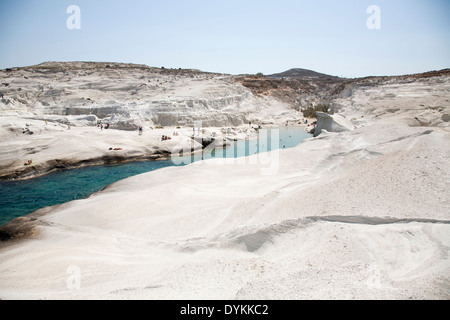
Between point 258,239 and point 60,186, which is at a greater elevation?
point 258,239

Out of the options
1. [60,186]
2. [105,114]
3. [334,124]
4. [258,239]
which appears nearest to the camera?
[258,239]

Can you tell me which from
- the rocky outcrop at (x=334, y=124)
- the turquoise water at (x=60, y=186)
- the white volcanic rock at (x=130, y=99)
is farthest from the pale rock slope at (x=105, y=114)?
the rocky outcrop at (x=334, y=124)

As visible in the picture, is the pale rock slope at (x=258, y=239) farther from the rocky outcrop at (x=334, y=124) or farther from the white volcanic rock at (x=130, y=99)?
the white volcanic rock at (x=130, y=99)

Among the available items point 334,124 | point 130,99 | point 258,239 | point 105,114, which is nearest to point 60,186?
point 258,239

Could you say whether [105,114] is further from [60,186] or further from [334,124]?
[334,124]

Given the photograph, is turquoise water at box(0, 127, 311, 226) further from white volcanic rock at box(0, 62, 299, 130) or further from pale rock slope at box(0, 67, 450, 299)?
white volcanic rock at box(0, 62, 299, 130)

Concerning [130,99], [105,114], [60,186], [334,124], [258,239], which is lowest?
[60,186]

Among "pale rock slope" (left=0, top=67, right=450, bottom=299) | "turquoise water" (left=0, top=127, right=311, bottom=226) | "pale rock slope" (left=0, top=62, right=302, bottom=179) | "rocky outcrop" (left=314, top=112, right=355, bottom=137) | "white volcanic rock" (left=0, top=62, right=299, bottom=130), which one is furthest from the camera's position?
"white volcanic rock" (left=0, top=62, right=299, bottom=130)

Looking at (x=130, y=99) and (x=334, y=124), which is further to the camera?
(x=130, y=99)

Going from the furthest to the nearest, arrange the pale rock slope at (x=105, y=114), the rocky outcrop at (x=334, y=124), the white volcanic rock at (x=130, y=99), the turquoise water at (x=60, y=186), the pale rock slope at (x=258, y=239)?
the white volcanic rock at (x=130, y=99) < the rocky outcrop at (x=334, y=124) < the pale rock slope at (x=105, y=114) < the turquoise water at (x=60, y=186) < the pale rock slope at (x=258, y=239)

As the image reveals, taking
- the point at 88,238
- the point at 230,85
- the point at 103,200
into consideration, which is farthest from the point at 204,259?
the point at 230,85

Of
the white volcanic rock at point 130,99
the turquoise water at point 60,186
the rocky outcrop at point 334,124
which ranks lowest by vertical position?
the turquoise water at point 60,186

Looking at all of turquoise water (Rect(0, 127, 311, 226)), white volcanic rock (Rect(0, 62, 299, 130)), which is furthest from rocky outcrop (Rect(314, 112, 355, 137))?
white volcanic rock (Rect(0, 62, 299, 130))

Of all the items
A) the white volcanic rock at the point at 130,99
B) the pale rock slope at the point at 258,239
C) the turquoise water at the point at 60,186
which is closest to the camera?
the pale rock slope at the point at 258,239
